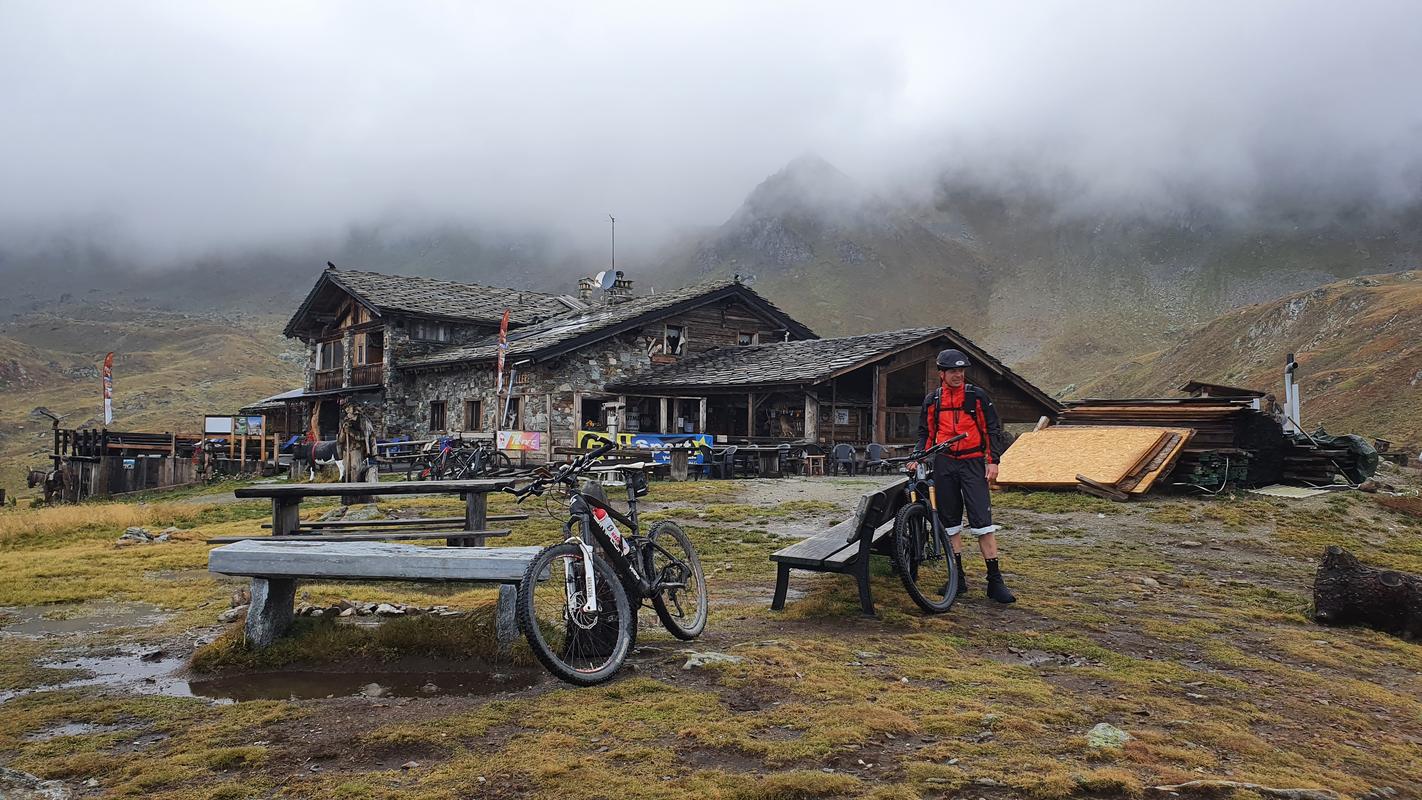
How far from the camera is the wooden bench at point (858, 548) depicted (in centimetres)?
593

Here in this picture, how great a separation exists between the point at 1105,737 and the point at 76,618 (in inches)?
278

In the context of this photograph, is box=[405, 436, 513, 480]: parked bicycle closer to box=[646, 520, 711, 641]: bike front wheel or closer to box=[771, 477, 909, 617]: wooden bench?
box=[771, 477, 909, 617]: wooden bench

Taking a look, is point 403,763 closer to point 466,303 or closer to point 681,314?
point 681,314

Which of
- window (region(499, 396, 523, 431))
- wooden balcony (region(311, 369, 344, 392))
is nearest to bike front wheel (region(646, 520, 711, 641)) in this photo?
window (region(499, 396, 523, 431))

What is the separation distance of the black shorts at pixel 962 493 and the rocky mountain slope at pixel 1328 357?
32.2m

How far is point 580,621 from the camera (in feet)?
14.6

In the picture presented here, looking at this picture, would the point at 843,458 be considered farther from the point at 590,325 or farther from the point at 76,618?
the point at 76,618

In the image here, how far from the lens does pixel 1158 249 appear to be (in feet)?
408

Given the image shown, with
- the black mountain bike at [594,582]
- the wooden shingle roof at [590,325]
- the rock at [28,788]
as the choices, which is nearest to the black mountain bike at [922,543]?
the black mountain bike at [594,582]

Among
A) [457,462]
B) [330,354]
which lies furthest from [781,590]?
[330,354]

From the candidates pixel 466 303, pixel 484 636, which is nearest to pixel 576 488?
pixel 484 636

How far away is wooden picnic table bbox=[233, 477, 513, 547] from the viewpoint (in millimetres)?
6574

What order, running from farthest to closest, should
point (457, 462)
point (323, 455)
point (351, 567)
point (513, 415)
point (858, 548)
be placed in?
point (513, 415) < point (323, 455) < point (457, 462) < point (858, 548) < point (351, 567)

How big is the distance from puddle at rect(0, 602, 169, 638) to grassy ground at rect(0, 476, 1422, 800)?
158 mm
